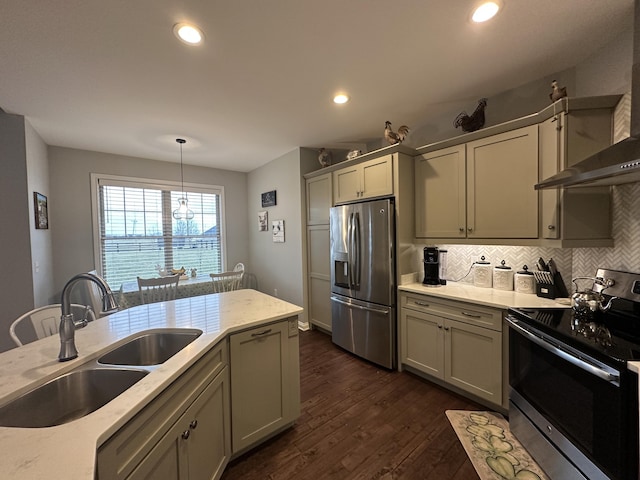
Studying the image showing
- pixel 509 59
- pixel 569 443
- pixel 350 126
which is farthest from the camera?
pixel 350 126

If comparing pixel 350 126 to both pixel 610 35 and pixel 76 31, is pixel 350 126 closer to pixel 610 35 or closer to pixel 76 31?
pixel 610 35

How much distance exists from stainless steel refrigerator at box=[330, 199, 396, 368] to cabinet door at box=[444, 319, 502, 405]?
567 millimetres

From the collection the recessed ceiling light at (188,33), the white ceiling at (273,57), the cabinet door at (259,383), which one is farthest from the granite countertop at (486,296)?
the recessed ceiling light at (188,33)

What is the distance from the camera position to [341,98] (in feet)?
7.96

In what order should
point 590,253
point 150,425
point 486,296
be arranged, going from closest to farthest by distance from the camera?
1. point 150,425
2. point 590,253
3. point 486,296

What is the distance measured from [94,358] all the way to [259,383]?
0.89 meters

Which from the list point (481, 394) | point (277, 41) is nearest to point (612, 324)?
point (481, 394)

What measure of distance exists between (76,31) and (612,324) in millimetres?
3581

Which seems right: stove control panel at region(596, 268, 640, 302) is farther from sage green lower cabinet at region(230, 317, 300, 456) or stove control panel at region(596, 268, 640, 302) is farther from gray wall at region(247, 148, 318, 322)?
gray wall at region(247, 148, 318, 322)

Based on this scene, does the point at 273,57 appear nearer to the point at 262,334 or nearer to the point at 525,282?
the point at 262,334

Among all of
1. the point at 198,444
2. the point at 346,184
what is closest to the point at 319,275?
the point at 346,184

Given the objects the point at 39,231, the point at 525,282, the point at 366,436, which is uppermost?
the point at 39,231

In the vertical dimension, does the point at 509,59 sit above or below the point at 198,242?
above

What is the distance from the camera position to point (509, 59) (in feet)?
6.22
